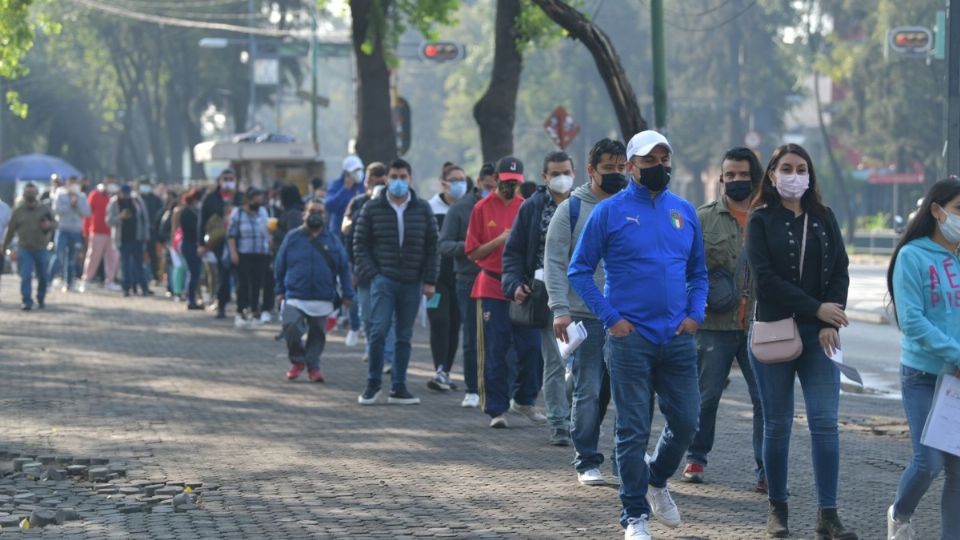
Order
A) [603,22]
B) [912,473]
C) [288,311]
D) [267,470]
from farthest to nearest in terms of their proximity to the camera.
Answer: [603,22] < [288,311] < [267,470] < [912,473]

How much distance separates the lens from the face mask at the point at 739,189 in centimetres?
957

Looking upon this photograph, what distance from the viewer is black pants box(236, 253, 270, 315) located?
2284 centimetres

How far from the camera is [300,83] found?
2623 inches

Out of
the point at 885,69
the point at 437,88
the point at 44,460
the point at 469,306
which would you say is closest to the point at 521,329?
the point at 469,306

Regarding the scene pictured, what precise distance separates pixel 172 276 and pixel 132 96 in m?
41.5

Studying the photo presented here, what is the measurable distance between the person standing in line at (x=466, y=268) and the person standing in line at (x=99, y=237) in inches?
684

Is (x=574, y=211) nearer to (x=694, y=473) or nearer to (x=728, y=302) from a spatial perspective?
(x=728, y=302)

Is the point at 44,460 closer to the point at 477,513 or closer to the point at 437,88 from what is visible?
the point at 477,513

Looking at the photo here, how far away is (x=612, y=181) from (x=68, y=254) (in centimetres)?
2371

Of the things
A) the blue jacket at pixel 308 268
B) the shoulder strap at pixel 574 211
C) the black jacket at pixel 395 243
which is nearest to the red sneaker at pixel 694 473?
the shoulder strap at pixel 574 211

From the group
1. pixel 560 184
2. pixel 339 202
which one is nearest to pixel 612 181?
pixel 560 184

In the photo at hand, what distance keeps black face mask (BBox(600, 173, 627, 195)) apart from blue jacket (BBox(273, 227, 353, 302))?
6739 mm

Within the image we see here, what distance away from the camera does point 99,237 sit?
3158 cm

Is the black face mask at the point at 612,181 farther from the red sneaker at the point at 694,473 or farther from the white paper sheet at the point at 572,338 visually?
the red sneaker at the point at 694,473
